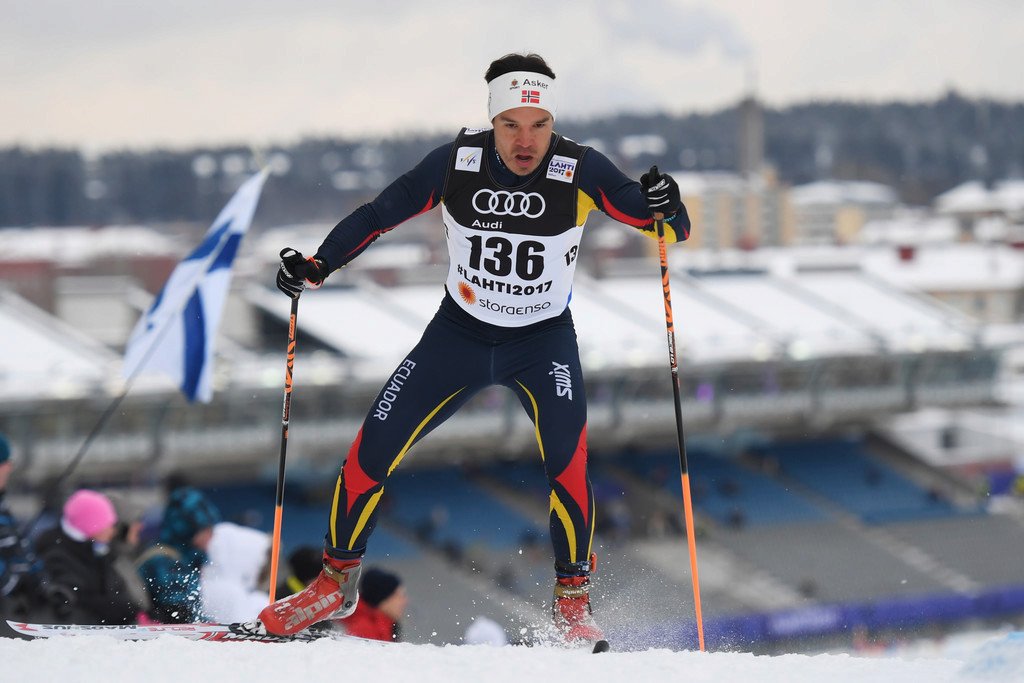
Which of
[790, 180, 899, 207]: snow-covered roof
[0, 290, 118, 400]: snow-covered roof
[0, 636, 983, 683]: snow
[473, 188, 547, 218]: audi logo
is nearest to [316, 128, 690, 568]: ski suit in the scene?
[473, 188, 547, 218]: audi logo

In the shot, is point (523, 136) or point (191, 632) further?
point (191, 632)

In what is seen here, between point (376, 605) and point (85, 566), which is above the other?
point (85, 566)

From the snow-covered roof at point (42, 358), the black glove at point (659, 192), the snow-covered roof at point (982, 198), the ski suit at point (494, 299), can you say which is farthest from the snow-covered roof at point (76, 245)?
the snow-covered roof at point (982, 198)

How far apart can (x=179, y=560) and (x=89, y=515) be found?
59 centimetres

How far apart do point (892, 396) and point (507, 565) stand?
37.8 ft

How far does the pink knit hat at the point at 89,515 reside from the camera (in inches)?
180

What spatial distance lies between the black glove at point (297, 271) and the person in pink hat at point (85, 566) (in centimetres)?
127

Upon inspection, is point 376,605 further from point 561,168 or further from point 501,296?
point 561,168

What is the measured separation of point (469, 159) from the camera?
403 cm

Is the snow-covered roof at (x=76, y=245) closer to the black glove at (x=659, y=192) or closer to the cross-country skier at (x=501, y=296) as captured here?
the cross-country skier at (x=501, y=296)

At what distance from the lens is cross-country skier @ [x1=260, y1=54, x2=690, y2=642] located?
3.96 meters

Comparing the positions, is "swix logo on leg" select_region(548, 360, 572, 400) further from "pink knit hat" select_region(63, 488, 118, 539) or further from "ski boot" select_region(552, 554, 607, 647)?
"pink knit hat" select_region(63, 488, 118, 539)

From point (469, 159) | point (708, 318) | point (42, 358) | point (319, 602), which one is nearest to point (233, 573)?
point (319, 602)

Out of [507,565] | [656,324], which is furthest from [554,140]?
[656,324]
